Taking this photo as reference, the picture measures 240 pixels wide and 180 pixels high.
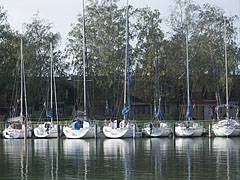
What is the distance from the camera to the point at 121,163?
103ft

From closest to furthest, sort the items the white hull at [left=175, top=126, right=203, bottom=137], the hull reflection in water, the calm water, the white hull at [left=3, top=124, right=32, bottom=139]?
the calm water < the hull reflection in water < the white hull at [left=175, top=126, right=203, bottom=137] < the white hull at [left=3, top=124, right=32, bottom=139]

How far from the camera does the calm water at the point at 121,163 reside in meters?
26.2

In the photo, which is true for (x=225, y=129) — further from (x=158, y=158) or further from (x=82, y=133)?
(x=158, y=158)

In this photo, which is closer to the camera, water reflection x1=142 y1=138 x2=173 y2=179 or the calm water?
the calm water

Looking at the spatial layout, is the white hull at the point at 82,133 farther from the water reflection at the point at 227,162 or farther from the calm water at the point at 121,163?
the water reflection at the point at 227,162

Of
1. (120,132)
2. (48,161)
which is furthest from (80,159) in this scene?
(120,132)

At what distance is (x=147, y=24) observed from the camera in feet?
252

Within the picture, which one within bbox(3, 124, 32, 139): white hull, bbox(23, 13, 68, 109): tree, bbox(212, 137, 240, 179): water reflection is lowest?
bbox(212, 137, 240, 179): water reflection

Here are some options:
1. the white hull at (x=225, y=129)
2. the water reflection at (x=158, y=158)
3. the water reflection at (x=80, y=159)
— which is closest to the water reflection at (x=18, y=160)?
the water reflection at (x=80, y=159)

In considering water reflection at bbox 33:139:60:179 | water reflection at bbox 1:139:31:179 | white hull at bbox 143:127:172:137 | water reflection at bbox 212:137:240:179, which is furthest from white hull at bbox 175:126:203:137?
water reflection at bbox 1:139:31:179

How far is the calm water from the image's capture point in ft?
86.1

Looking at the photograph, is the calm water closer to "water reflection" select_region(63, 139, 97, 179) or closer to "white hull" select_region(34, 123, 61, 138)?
"water reflection" select_region(63, 139, 97, 179)

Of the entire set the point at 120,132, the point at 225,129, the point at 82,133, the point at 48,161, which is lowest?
the point at 48,161

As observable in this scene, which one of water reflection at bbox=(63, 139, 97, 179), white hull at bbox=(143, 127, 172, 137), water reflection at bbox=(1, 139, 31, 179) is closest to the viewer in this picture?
water reflection at bbox=(63, 139, 97, 179)
